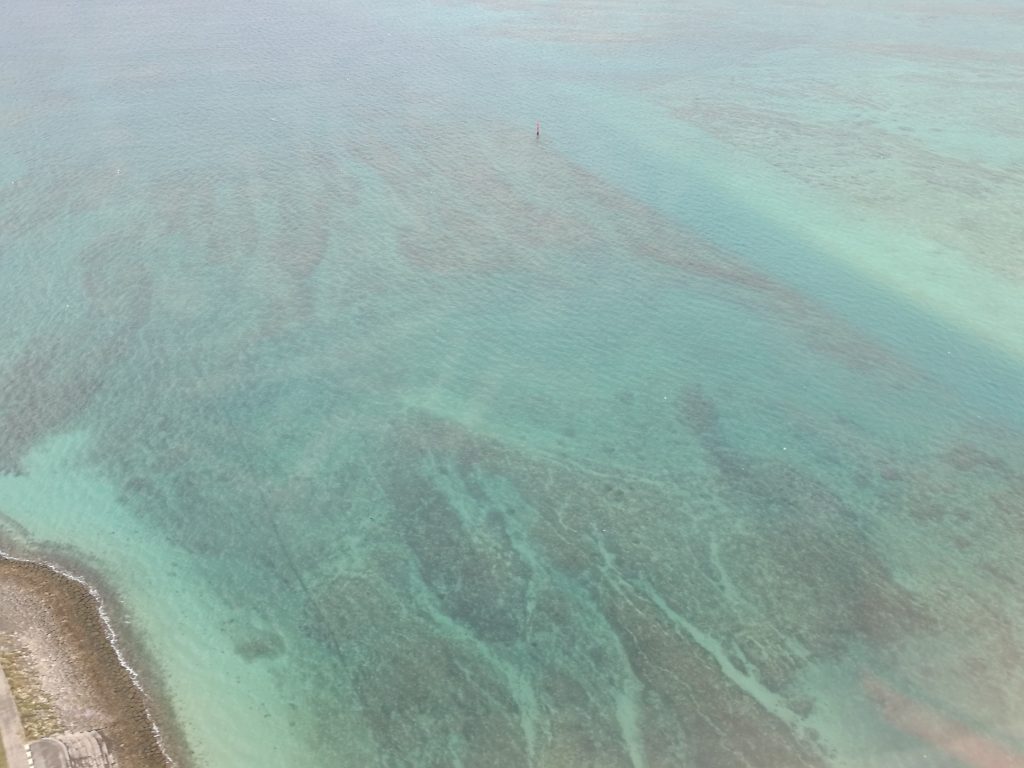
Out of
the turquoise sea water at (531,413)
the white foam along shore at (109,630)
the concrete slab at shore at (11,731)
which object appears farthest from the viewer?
the turquoise sea water at (531,413)

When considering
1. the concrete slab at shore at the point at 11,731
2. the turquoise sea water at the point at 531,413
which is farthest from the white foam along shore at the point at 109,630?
the concrete slab at shore at the point at 11,731

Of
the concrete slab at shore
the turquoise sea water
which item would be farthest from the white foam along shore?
the concrete slab at shore

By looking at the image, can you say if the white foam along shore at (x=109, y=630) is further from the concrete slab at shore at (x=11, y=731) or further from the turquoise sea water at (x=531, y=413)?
the concrete slab at shore at (x=11, y=731)

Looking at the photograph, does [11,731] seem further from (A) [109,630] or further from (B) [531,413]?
(B) [531,413]

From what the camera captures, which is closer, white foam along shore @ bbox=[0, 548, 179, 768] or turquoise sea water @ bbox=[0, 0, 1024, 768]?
white foam along shore @ bbox=[0, 548, 179, 768]

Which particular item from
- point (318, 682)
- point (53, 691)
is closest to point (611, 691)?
point (318, 682)

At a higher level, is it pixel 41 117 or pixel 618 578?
pixel 41 117

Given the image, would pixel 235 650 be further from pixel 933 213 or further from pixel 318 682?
pixel 933 213

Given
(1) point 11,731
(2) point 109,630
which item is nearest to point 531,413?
(2) point 109,630

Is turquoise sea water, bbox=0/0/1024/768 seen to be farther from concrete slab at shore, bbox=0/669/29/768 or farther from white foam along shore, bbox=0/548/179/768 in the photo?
concrete slab at shore, bbox=0/669/29/768
